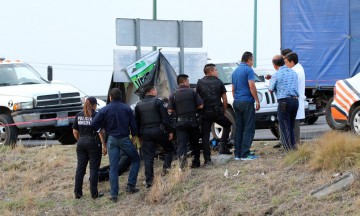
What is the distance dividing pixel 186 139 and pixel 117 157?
1.14 meters

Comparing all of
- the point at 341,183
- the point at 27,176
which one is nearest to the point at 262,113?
the point at 27,176

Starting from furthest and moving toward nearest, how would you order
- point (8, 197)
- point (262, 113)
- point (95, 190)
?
point (262, 113), point (8, 197), point (95, 190)

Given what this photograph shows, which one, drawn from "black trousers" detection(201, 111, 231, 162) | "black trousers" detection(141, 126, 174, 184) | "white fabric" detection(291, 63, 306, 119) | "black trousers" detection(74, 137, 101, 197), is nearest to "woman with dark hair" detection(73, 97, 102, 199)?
"black trousers" detection(74, 137, 101, 197)

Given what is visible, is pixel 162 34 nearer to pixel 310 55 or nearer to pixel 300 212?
pixel 300 212

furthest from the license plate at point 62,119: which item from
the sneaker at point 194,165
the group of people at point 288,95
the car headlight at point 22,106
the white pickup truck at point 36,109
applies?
the group of people at point 288,95

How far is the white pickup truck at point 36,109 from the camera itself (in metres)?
17.7

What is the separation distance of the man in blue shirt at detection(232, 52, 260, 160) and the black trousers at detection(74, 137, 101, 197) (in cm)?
227

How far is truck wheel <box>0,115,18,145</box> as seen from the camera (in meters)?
17.6

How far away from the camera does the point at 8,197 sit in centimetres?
1333

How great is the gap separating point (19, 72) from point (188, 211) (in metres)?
9.67

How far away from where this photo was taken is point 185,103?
12.4 m

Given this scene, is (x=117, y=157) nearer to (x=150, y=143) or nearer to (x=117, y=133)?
(x=117, y=133)

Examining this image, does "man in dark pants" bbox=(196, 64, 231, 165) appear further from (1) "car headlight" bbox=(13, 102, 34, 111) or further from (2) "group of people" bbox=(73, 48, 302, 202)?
(1) "car headlight" bbox=(13, 102, 34, 111)

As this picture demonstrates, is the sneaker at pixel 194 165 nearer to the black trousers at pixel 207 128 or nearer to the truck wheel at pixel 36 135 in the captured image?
the black trousers at pixel 207 128
